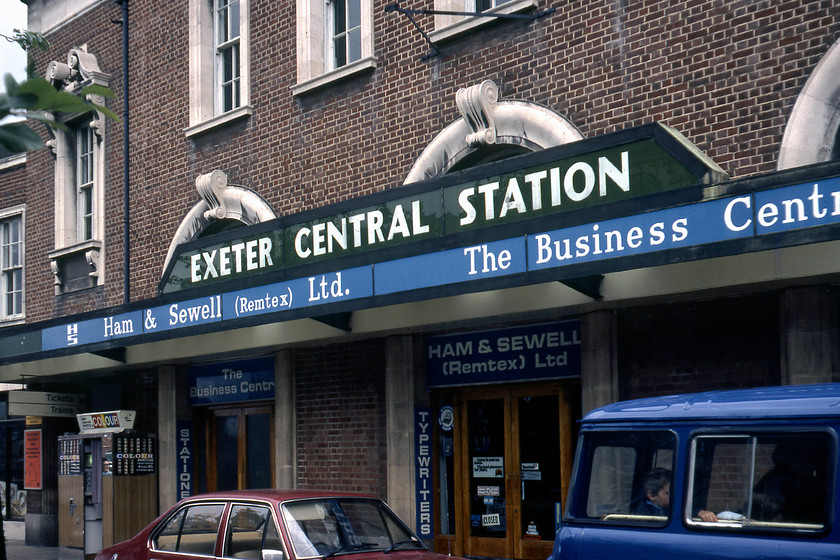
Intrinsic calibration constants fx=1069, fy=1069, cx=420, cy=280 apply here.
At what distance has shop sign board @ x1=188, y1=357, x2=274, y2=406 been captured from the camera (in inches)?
624

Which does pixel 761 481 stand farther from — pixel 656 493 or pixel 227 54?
pixel 227 54

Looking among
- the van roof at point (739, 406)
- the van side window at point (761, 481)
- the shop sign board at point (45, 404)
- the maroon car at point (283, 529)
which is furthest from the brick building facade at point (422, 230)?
the maroon car at point (283, 529)

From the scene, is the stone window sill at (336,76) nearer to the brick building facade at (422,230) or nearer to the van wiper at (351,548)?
the brick building facade at (422,230)

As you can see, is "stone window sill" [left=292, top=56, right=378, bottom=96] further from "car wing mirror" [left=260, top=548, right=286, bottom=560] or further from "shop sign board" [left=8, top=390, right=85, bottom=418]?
"car wing mirror" [left=260, top=548, right=286, bottom=560]

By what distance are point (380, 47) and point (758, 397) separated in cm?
918

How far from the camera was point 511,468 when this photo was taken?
12.4m

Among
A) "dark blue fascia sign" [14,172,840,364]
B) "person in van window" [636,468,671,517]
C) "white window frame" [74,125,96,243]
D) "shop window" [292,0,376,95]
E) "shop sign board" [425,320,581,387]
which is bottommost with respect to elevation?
"person in van window" [636,468,671,517]

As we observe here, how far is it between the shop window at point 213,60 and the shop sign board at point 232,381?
375 centimetres

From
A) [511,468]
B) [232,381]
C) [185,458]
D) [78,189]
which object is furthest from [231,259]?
[78,189]

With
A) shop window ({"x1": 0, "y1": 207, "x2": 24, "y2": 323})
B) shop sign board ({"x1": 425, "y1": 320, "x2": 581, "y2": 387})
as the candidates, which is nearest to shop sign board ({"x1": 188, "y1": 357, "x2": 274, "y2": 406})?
shop sign board ({"x1": 425, "y1": 320, "x2": 581, "y2": 387})

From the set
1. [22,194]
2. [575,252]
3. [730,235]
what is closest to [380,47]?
[575,252]

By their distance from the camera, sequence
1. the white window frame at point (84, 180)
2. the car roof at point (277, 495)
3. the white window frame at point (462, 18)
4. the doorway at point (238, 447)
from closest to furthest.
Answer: the car roof at point (277, 495) < the white window frame at point (462, 18) < the doorway at point (238, 447) < the white window frame at point (84, 180)

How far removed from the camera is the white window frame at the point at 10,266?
2147 cm

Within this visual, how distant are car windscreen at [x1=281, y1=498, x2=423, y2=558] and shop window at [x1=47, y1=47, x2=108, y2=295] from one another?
473 inches
